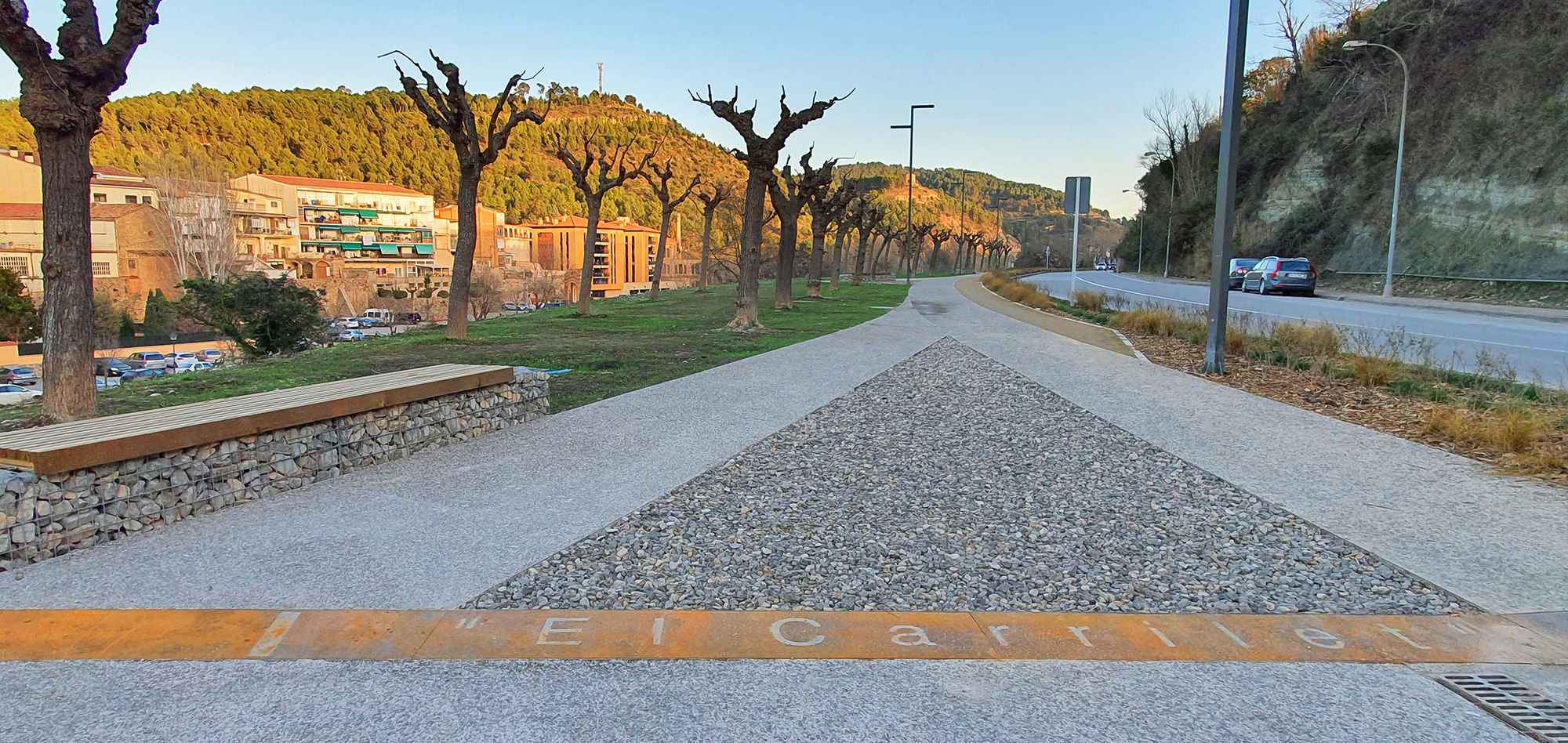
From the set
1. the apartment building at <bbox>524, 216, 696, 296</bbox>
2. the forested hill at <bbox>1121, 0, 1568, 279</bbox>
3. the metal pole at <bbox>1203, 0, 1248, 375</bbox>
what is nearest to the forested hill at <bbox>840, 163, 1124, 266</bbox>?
the apartment building at <bbox>524, 216, 696, 296</bbox>

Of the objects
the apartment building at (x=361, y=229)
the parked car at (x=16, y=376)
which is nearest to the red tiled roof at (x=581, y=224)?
the apartment building at (x=361, y=229)

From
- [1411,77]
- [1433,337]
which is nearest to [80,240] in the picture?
[1433,337]

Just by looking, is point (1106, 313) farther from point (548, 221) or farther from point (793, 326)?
point (548, 221)

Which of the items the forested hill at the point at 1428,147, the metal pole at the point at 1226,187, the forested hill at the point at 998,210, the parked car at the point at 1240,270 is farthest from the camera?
the forested hill at the point at 998,210

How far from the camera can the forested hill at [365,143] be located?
8988 centimetres

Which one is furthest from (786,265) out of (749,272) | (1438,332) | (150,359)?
(150,359)

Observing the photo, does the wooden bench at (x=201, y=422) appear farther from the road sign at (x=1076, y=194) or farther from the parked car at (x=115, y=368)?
the parked car at (x=115, y=368)

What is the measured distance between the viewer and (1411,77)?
3325 cm

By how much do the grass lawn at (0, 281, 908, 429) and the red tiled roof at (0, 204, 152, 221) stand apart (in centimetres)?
4841

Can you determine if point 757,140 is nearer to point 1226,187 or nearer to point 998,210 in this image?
point 1226,187

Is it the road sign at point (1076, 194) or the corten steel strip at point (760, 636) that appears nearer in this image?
the corten steel strip at point (760, 636)

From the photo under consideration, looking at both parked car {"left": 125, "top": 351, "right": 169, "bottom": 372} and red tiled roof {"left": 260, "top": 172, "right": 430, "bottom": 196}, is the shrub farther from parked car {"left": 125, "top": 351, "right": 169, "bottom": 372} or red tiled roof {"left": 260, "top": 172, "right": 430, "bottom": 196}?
red tiled roof {"left": 260, "top": 172, "right": 430, "bottom": 196}

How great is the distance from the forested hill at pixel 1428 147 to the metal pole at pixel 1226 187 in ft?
→ 66.8

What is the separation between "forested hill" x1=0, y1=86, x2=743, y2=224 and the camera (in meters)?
89.9
